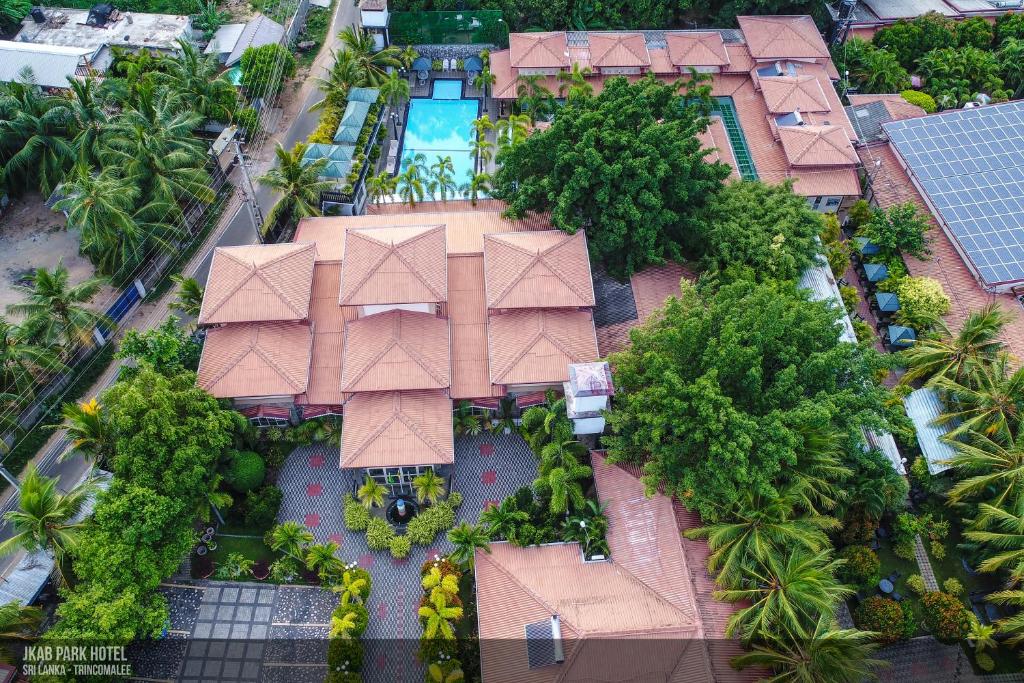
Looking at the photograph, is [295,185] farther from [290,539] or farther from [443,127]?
[290,539]

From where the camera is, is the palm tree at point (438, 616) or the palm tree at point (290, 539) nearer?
the palm tree at point (438, 616)

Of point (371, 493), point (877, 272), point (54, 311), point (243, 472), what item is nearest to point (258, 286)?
point (243, 472)

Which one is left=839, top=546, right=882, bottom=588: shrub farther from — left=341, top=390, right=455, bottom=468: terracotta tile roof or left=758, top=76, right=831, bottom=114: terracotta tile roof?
left=758, top=76, right=831, bottom=114: terracotta tile roof

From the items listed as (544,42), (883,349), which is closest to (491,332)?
(883,349)

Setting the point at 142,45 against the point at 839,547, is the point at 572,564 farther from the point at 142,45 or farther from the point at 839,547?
the point at 142,45

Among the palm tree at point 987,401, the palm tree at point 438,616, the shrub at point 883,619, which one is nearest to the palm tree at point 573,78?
the palm tree at point 987,401

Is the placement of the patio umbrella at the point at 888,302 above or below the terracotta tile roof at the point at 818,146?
below

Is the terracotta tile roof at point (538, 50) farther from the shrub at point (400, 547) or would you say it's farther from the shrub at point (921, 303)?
the shrub at point (400, 547)
